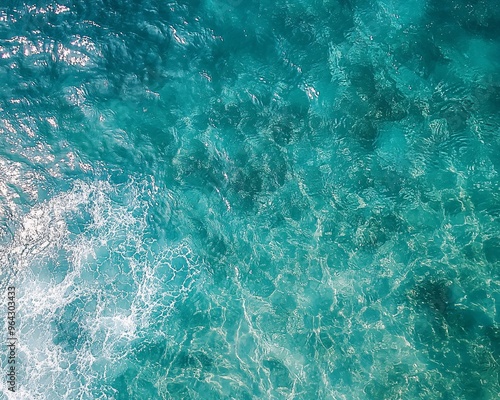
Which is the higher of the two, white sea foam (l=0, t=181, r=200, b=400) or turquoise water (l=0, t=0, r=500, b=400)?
turquoise water (l=0, t=0, r=500, b=400)

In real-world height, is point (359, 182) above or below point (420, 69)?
below

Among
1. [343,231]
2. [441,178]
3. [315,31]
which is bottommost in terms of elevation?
[343,231]

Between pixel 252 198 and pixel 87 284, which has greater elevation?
pixel 252 198

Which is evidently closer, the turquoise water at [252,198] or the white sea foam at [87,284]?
the turquoise water at [252,198]

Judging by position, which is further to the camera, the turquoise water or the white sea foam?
the white sea foam

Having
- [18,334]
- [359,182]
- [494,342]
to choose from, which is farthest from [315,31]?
[18,334]

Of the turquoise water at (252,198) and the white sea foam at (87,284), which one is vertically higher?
the turquoise water at (252,198)

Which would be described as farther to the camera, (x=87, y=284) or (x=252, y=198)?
(x=252, y=198)

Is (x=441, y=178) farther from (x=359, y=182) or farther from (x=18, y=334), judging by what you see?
(x=18, y=334)
